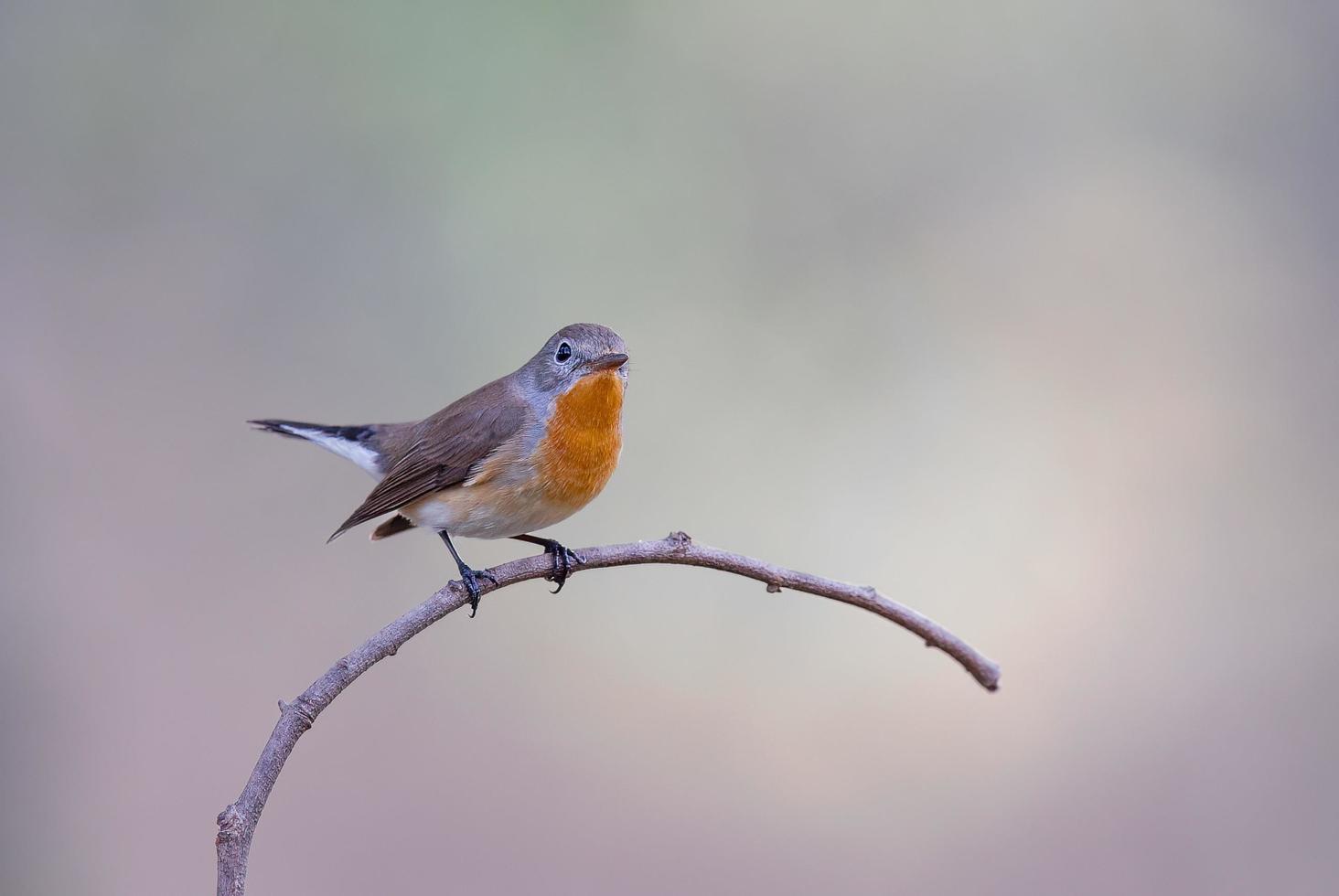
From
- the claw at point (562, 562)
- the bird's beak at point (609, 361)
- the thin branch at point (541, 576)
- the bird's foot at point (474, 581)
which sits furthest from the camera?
the bird's beak at point (609, 361)

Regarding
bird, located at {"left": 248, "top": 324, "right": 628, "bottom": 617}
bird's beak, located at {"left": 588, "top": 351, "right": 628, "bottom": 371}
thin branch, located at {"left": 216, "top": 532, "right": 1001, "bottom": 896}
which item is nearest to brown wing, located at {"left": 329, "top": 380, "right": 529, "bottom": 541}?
bird, located at {"left": 248, "top": 324, "right": 628, "bottom": 617}

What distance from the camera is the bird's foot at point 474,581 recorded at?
2.06 m

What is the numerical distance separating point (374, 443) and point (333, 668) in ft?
5.50

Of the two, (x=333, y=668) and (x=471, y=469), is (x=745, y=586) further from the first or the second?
(x=333, y=668)

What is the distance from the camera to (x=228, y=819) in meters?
1.47

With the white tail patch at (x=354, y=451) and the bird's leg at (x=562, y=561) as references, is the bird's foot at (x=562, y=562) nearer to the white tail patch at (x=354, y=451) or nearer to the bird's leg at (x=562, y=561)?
the bird's leg at (x=562, y=561)

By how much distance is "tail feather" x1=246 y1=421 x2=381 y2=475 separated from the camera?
A: 3.22 meters

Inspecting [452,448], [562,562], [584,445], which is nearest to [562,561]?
[562,562]

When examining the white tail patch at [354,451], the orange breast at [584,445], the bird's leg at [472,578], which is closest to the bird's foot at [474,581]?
the bird's leg at [472,578]

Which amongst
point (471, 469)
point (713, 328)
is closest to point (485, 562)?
point (713, 328)

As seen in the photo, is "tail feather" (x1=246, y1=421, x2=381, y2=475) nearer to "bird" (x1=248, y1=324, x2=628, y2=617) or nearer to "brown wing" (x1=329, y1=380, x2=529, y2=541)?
"bird" (x1=248, y1=324, x2=628, y2=617)

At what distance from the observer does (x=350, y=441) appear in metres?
3.29

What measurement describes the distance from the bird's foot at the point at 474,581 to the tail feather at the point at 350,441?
0.83 m

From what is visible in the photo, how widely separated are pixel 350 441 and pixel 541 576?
1.31 metres
